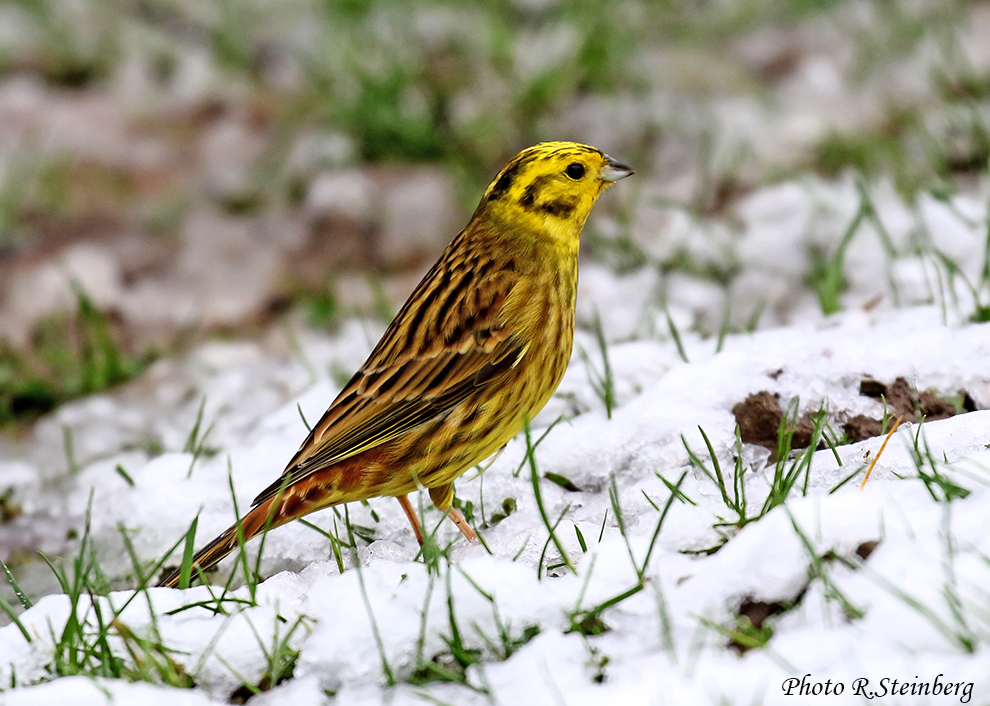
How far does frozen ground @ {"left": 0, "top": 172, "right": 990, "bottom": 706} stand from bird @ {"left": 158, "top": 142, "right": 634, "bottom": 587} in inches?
8.1

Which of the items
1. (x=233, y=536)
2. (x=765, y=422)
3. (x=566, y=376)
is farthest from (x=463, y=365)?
(x=566, y=376)

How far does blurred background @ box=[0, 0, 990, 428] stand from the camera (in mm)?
5973

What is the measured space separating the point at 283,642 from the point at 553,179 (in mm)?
1834

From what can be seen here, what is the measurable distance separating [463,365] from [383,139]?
4.07m

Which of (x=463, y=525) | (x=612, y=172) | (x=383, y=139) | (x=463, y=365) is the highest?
(x=383, y=139)

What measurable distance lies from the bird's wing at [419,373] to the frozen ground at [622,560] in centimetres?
32

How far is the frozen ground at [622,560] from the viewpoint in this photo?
7.59 ft

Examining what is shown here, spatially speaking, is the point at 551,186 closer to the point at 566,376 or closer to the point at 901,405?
the point at 566,376

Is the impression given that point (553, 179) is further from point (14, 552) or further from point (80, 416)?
point (80, 416)

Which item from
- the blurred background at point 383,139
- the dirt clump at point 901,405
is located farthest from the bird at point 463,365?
the blurred background at point 383,139

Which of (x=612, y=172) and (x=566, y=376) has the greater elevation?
(x=612, y=172)

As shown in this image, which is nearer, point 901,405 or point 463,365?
point 463,365

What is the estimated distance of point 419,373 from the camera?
339 centimetres

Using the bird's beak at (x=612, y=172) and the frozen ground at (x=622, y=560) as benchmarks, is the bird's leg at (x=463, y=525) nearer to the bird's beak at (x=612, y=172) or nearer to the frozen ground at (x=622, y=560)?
the frozen ground at (x=622, y=560)
